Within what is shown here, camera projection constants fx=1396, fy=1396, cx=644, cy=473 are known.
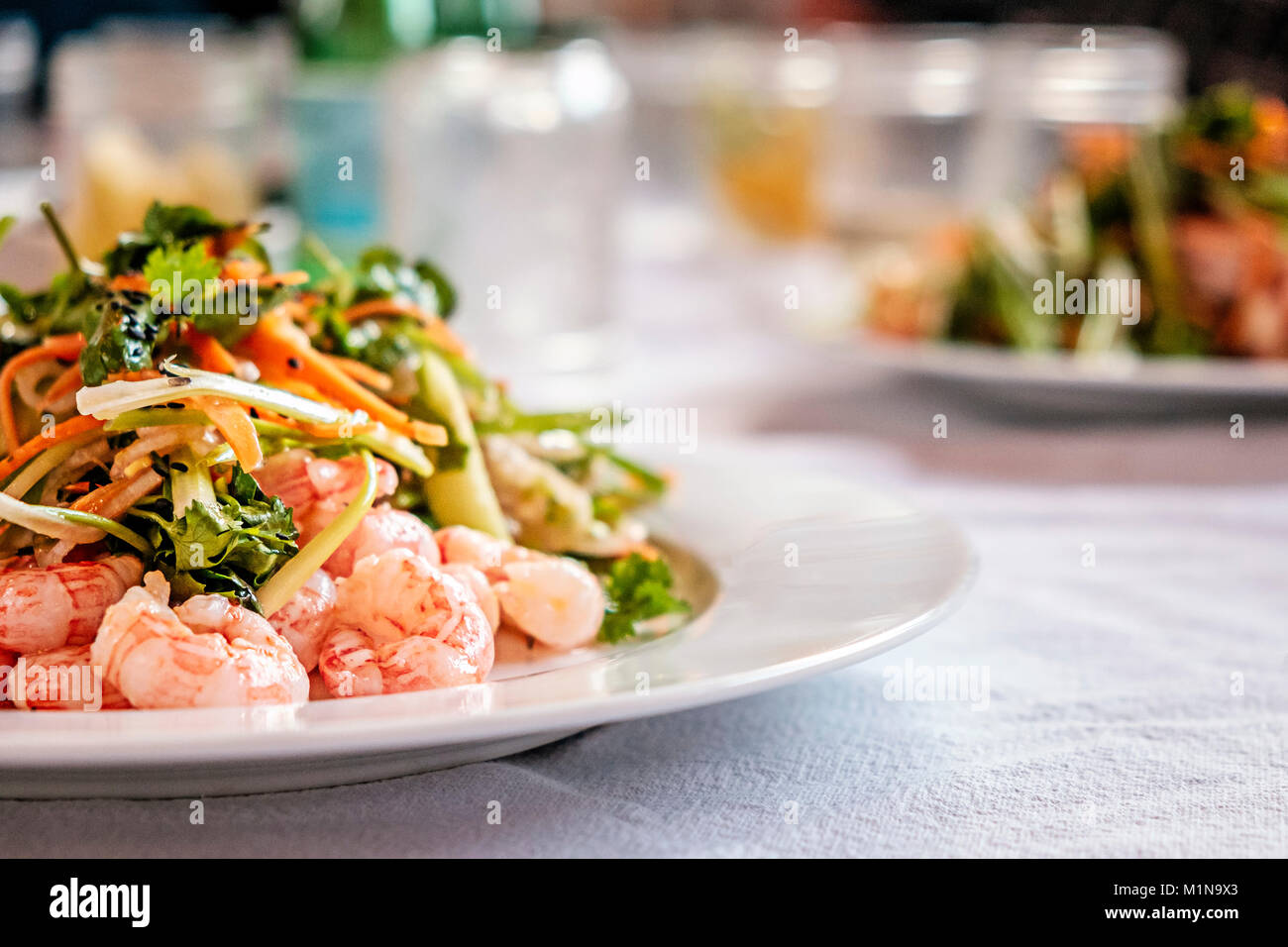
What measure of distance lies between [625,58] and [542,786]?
5.15m

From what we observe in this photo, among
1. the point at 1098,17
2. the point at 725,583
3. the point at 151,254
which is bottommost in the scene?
the point at 725,583

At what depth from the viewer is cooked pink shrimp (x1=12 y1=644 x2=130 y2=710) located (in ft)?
3.61

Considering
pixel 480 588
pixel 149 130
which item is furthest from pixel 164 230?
pixel 149 130

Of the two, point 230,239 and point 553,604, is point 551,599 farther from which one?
point 230,239

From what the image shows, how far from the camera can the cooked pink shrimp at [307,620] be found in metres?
1.23

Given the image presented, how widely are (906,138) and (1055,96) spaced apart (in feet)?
1.41

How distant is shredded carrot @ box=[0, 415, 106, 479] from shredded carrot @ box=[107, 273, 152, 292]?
0.15m

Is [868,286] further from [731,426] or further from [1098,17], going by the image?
[1098,17]

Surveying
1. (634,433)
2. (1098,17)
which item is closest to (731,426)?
(634,433)

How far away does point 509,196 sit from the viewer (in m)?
3.35

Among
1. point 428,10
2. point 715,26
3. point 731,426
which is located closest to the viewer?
point 731,426

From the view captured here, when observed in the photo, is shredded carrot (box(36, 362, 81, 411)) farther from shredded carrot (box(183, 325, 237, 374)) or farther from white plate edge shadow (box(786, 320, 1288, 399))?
white plate edge shadow (box(786, 320, 1288, 399))

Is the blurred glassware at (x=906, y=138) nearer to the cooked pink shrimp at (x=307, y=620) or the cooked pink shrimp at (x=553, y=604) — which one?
the cooked pink shrimp at (x=553, y=604)
